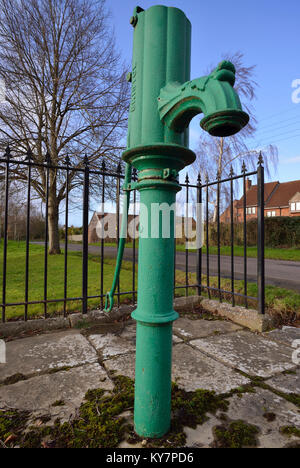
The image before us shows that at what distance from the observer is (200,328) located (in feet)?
8.95

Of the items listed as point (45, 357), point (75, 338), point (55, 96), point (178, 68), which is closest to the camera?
point (178, 68)

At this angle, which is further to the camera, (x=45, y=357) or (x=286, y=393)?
(x=45, y=357)

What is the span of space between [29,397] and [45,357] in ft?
1.70

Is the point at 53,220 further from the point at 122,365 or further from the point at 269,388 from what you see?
the point at 269,388

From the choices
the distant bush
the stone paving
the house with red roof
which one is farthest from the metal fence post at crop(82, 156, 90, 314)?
the house with red roof

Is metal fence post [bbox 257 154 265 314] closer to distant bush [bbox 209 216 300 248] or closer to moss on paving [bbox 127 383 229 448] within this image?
moss on paving [bbox 127 383 229 448]

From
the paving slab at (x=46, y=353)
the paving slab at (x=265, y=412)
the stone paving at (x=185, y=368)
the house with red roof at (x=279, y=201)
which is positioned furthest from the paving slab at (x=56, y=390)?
the house with red roof at (x=279, y=201)

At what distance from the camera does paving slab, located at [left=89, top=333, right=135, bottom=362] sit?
2.09m

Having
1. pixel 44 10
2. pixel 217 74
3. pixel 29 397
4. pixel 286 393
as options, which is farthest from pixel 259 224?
pixel 44 10

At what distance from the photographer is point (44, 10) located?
8336 mm

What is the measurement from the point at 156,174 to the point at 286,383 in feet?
5.49

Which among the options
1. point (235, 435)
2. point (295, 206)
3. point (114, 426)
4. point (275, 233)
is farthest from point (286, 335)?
point (295, 206)

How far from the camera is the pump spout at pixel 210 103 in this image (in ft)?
2.97
